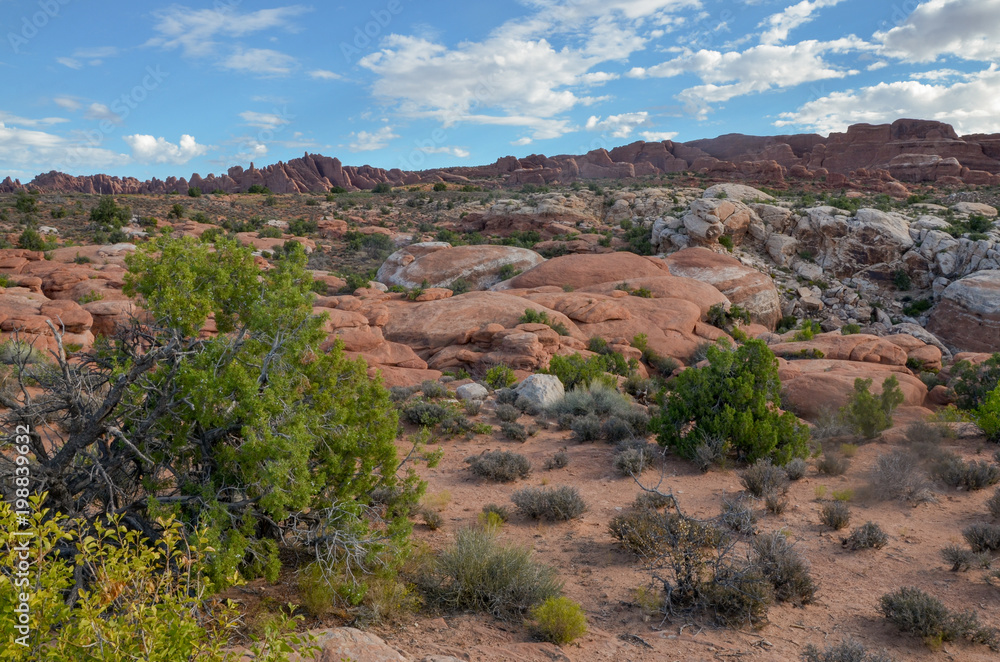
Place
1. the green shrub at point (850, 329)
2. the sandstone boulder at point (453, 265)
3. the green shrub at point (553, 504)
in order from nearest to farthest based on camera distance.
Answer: the green shrub at point (553, 504), the green shrub at point (850, 329), the sandstone boulder at point (453, 265)

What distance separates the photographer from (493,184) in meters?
77.6

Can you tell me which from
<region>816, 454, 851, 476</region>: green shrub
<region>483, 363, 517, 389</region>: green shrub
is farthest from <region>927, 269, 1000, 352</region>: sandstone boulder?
<region>483, 363, 517, 389</region>: green shrub

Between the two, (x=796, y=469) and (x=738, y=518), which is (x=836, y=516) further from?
(x=796, y=469)

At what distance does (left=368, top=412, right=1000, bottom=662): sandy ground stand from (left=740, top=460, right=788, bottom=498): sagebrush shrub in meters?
0.22

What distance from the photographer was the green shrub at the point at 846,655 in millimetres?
3555

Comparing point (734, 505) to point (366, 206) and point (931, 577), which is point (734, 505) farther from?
point (366, 206)

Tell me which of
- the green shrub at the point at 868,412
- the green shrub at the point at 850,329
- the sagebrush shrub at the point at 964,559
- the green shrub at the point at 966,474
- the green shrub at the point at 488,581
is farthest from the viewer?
the green shrub at the point at 850,329

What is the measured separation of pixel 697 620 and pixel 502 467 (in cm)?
358

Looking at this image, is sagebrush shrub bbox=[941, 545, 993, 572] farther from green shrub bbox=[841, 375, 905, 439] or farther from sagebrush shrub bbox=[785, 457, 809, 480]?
green shrub bbox=[841, 375, 905, 439]

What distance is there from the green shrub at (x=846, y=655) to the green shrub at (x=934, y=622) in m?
0.56

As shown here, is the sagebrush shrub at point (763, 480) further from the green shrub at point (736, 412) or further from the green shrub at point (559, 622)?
the green shrub at point (559, 622)

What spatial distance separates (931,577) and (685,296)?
1468 cm

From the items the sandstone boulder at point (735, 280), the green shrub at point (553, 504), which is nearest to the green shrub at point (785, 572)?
the green shrub at point (553, 504)

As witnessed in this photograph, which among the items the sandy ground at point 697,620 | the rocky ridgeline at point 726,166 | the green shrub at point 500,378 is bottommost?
the sandy ground at point 697,620
